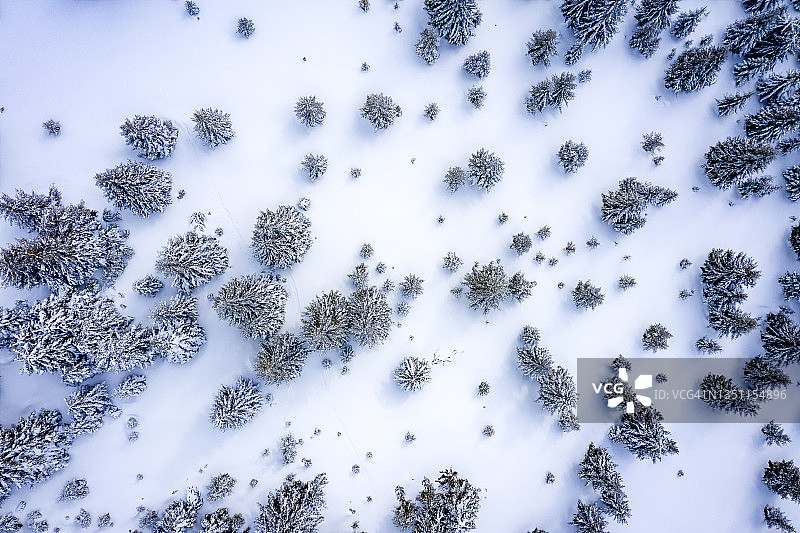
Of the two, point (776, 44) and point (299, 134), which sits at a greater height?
point (776, 44)

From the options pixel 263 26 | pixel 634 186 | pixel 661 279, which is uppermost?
pixel 263 26

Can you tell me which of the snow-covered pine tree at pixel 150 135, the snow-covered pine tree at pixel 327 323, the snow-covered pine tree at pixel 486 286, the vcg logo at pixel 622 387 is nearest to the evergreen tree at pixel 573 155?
the snow-covered pine tree at pixel 486 286

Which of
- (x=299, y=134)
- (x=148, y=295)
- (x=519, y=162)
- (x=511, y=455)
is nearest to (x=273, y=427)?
(x=148, y=295)

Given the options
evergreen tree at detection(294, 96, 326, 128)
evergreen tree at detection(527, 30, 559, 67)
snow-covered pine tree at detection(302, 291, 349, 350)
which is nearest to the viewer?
snow-covered pine tree at detection(302, 291, 349, 350)

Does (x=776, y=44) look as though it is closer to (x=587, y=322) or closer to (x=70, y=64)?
(x=587, y=322)

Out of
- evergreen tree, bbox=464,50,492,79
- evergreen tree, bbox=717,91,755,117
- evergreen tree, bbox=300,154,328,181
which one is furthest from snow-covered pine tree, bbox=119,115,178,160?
evergreen tree, bbox=717,91,755,117

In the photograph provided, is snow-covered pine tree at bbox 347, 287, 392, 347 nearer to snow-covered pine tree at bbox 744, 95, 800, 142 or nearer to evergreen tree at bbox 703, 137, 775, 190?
evergreen tree at bbox 703, 137, 775, 190
